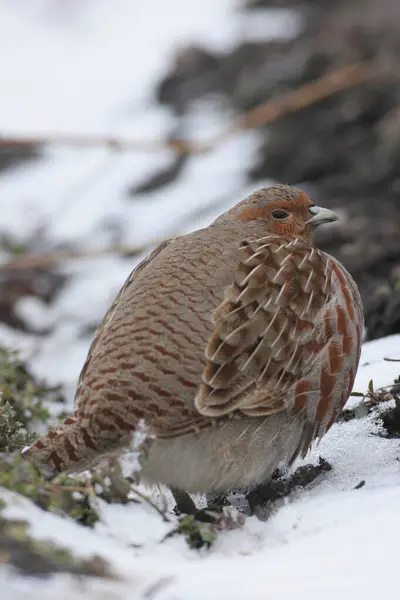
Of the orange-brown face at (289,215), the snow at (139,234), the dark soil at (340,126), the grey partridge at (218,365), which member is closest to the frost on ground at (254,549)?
the snow at (139,234)

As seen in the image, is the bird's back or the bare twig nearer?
the bird's back

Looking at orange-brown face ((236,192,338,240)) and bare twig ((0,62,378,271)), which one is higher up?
bare twig ((0,62,378,271))

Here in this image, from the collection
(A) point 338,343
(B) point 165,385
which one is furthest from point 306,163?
(B) point 165,385

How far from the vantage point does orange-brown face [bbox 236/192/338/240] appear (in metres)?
3.47

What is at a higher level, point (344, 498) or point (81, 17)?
point (81, 17)

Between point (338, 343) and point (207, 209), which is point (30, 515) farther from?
point (207, 209)

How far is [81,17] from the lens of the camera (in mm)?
10680

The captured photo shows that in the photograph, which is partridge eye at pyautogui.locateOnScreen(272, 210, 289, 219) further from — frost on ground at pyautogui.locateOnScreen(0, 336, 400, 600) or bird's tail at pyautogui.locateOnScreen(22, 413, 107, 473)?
bird's tail at pyautogui.locateOnScreen(22, 413, 107, 473)

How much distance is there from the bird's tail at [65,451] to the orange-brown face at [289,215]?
1.18m

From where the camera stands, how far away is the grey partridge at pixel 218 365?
102 inches

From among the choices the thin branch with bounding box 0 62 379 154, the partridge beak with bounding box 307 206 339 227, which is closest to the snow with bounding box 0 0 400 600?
the thin branch with bounding box 0 62 379 154

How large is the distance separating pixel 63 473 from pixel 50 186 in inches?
201

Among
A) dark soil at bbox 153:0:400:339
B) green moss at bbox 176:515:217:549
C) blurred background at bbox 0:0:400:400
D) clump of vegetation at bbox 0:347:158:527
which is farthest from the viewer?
blurred background at bbox 0:0:400:400

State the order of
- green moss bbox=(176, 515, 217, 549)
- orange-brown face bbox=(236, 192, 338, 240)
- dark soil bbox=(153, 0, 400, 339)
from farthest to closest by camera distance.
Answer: dark soil bbox=(153, 0, 400, 339) → orange-brown face bbox=(236, 192, 338, 240) → green moss bbox=(176, 515, 217, 549)
